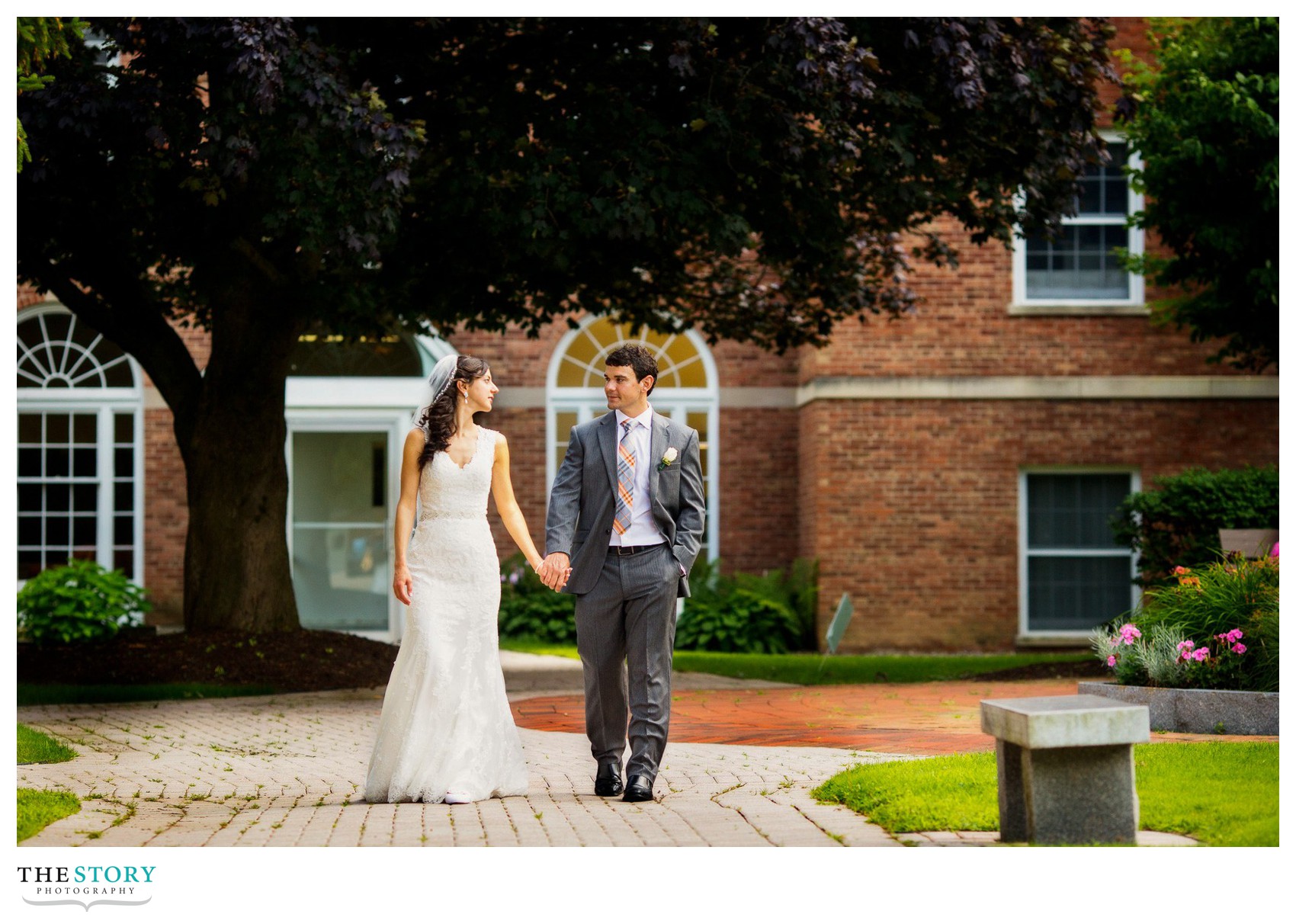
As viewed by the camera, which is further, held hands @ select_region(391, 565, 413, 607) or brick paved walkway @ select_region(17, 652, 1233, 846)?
held hands @ select_region(391, 565, 413, 607)

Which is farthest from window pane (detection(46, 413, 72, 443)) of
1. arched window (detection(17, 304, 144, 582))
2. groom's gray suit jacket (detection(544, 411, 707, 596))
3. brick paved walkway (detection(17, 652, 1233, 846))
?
groom's gray suit jacket (detection(544, 411, 707, 596))

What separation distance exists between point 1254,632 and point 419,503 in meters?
5.13

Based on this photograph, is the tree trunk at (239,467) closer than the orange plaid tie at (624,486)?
No

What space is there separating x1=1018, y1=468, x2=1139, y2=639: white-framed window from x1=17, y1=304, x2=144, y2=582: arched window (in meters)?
11.0

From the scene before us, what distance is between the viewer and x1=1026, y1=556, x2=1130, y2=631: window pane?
730 inches

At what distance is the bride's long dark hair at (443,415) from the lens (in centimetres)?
695

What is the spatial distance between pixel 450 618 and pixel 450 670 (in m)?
→ 0.24

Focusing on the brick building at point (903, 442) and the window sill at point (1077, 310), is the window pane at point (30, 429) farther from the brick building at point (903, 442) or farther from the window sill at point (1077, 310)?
the window sill at point (1077, 310)

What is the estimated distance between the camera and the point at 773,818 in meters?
6.21

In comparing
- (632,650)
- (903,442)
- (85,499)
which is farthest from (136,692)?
(903,442)

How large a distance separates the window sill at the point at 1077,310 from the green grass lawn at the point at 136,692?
10236 millimetres

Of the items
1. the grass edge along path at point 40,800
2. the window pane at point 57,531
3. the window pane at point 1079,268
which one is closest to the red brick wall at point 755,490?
the window pane at point 1079,268

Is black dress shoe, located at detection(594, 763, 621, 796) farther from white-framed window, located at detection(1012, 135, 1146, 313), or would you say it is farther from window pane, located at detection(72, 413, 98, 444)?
window pane, located at detection(72, 413, 98, 444)
